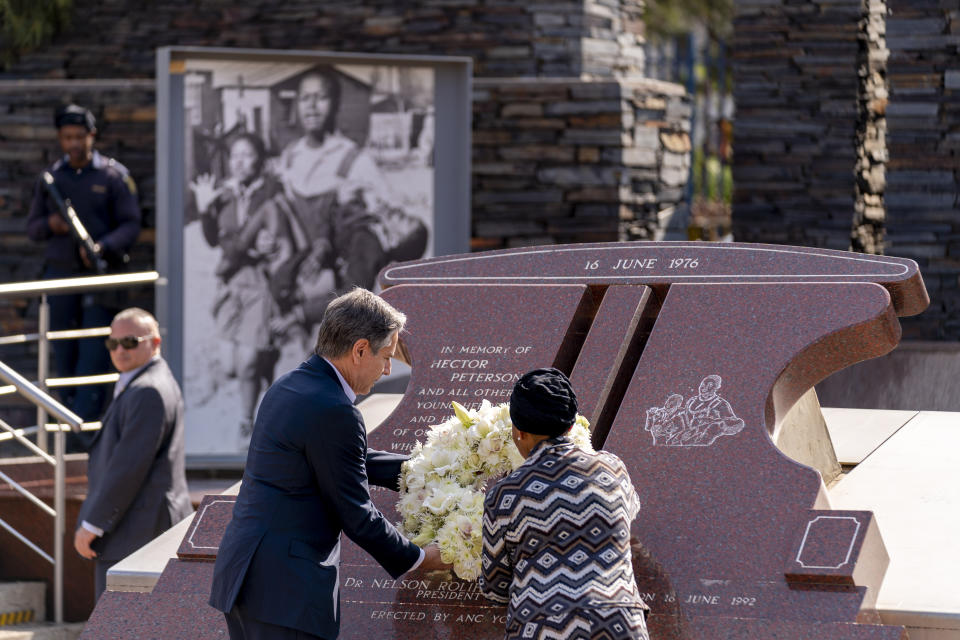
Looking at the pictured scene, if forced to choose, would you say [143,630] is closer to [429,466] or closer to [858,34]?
[429,466]

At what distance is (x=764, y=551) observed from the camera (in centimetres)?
417

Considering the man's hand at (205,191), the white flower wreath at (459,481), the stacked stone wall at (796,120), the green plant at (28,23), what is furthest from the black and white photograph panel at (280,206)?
the green plant at (28,23)

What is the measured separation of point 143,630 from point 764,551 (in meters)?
1.95

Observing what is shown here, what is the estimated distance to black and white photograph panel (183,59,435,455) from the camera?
7.73 m

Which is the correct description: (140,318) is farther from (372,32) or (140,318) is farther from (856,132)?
(372,32)

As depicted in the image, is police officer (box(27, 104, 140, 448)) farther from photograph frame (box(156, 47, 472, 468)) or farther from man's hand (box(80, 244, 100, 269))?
photograph frame (box(156, 47, 472, 468))

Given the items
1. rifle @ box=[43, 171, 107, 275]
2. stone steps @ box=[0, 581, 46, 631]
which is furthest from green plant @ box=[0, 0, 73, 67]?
stone steps @ box=[0, 581, 46, 631]

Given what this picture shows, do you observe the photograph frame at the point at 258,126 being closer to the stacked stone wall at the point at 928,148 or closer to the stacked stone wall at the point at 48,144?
the stacked stone wall at the point at 48,144

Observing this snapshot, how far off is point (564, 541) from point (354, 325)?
0.86 meters

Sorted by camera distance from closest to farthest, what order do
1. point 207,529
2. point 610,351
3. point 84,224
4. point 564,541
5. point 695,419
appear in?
point 564,541 < point 695,419 < point 207,529 < point 610,351 < point 84,224

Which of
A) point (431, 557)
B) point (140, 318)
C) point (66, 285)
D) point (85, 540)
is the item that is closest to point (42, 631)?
point (85, 540)

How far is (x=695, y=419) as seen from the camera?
4.65m

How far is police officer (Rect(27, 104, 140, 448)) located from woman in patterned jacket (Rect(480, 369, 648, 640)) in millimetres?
5198

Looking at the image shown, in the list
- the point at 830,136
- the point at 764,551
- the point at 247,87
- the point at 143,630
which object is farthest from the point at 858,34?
the point at 143,630
